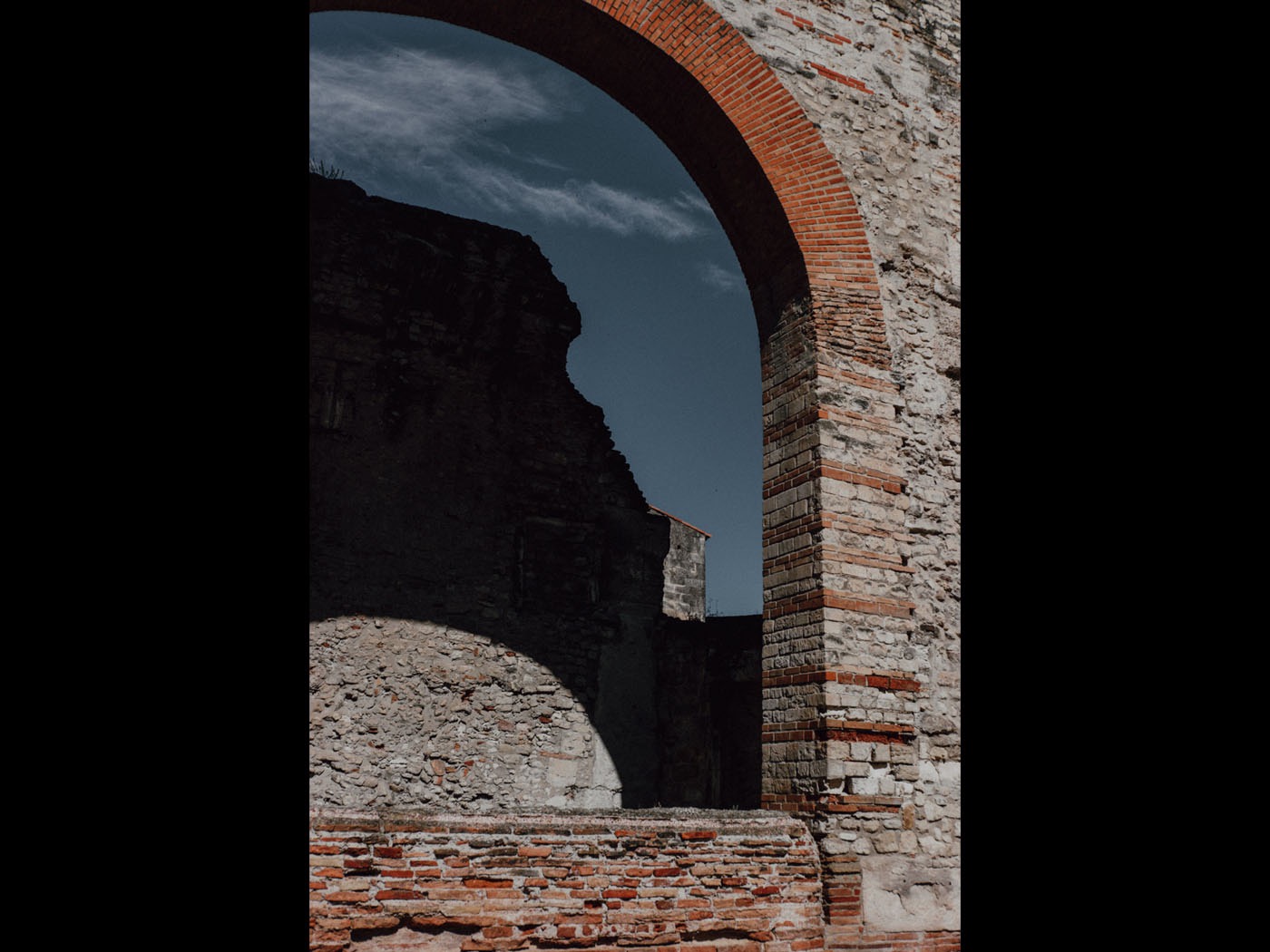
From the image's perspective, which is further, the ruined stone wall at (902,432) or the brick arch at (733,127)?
the brick arch at (733,127)

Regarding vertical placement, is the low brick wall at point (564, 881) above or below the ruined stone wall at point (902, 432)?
below

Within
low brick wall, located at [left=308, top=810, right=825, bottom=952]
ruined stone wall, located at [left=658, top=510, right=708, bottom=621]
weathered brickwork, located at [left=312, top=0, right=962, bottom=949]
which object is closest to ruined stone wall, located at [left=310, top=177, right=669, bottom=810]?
ruined stone wall, located at [left=658, top=510, right=708, bottom=621]

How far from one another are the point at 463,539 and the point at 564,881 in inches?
240

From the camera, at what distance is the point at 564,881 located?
5133mm

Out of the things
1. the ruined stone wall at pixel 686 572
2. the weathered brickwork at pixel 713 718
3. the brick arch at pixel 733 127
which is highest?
the brick arch at pixel 733 127

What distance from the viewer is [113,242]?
0.90 metres

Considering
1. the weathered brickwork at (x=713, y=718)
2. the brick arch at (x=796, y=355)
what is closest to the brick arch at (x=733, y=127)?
the brick arch at (x=796, y=355)

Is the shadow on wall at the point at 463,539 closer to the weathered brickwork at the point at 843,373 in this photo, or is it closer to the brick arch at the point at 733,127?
the weathered brickwork at the point at 843,373

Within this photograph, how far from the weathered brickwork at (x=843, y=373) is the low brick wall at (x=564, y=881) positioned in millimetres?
358

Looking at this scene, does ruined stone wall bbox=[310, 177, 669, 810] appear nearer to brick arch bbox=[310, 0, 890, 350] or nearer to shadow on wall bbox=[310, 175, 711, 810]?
shadow on wall bbox=[310, 175, 711, 810]

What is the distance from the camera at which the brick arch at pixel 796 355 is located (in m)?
6.13

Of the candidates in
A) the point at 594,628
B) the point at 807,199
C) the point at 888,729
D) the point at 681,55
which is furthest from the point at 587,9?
the point at 594,628

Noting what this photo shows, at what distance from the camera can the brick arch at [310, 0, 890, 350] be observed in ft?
21.2
